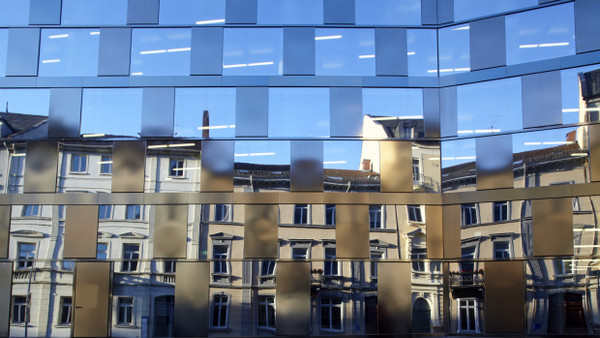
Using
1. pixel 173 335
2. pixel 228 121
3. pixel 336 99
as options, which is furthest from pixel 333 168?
pixel 173 335

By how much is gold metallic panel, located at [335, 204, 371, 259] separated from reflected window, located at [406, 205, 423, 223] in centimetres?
130

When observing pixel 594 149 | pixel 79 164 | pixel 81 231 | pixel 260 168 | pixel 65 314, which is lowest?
pixel 65 314

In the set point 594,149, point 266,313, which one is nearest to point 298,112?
point 266,313

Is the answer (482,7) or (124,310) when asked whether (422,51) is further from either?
(124,310)

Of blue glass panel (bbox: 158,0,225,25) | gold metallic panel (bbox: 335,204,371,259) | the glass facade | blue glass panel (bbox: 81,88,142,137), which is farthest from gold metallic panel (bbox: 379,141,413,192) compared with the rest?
blue glass panel (bbox: 81,88,142,137)

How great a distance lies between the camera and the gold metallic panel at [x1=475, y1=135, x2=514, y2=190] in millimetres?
21453

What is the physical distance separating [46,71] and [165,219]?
632 cm

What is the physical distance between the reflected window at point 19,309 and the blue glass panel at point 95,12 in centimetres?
891

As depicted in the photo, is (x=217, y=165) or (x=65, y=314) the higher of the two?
(x=217, y=165)

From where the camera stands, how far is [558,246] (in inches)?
812

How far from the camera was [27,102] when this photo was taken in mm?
22891

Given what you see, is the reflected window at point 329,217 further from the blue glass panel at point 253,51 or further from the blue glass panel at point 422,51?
the blue glass panel at point 422,51

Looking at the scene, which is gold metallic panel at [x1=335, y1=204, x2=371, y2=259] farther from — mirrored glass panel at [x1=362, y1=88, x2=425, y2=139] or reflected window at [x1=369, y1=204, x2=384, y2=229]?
mirrored glass panel at [x1=362, y1=88, x2=425, y2=139]

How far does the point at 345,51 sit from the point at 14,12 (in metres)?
10.9
